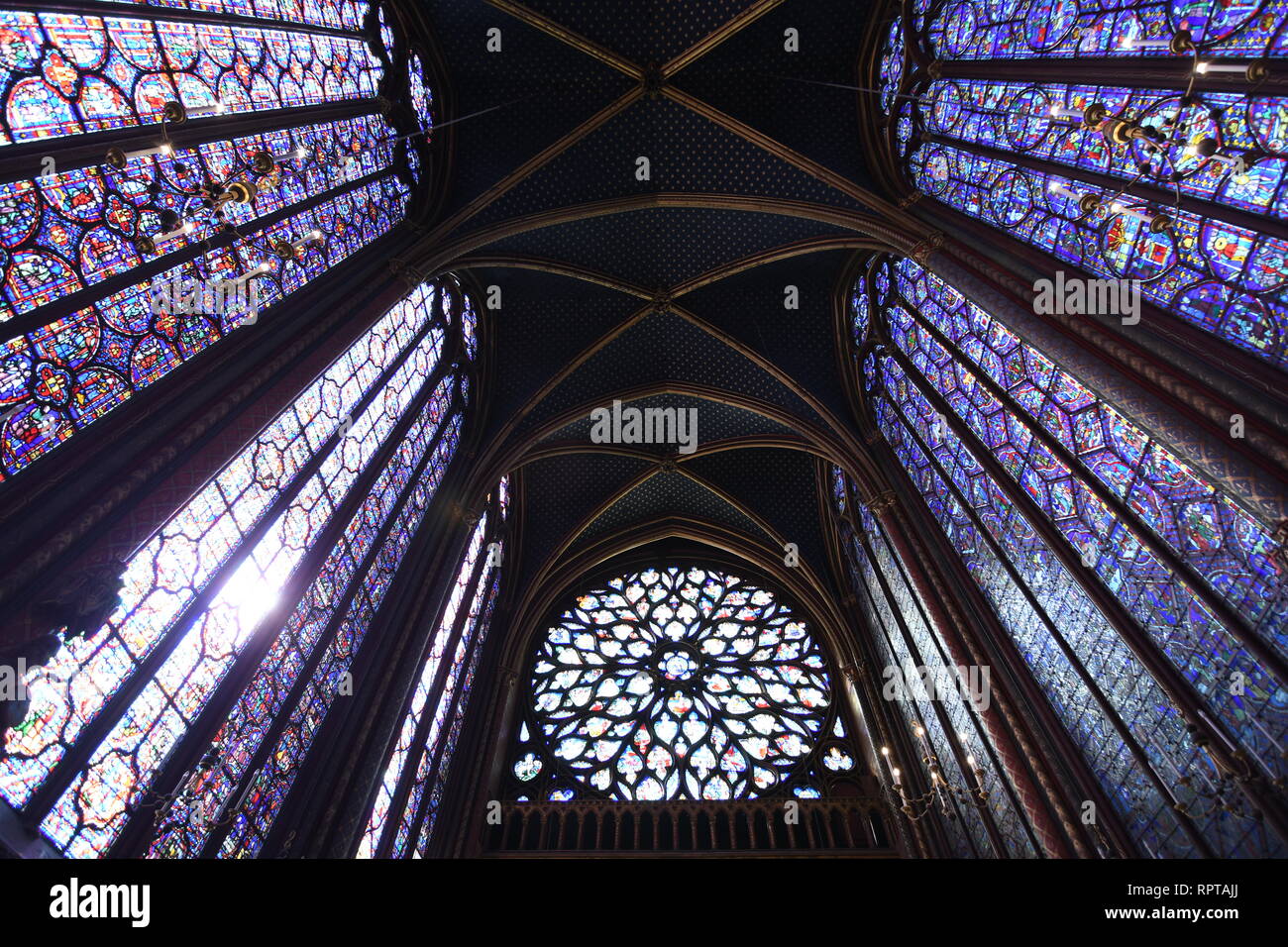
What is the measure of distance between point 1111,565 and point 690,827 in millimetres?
7294

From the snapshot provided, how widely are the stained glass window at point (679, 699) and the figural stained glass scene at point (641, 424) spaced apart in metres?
0.10

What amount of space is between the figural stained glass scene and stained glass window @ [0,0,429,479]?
0.12 feet

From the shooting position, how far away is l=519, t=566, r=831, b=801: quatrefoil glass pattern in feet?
39.4

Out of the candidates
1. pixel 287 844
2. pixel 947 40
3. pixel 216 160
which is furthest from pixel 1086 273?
pixel 287 844

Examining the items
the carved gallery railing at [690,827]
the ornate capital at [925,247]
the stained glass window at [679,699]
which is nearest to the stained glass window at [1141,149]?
the ornate capital at [925,247]

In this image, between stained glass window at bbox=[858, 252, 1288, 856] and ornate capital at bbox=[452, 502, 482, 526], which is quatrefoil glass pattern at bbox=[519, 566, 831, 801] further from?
stained glass window at bbox=[858, 252, 1288, 856]

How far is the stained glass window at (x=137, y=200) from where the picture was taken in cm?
479

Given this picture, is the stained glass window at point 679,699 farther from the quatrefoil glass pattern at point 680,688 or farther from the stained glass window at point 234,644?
the stained glass window at point 234,644

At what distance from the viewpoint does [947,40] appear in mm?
8906


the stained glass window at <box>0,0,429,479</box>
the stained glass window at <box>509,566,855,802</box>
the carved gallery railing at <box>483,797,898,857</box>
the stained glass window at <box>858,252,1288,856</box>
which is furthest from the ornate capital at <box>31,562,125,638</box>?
the stained glass window at <box>509,566,855,802</box>

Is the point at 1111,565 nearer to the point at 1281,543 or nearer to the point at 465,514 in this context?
the point at 1281,543
